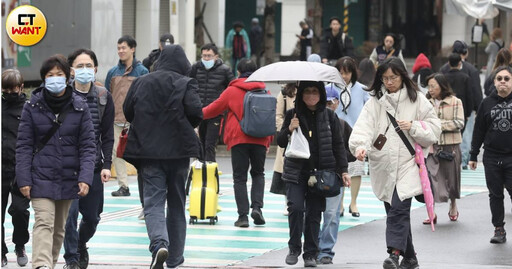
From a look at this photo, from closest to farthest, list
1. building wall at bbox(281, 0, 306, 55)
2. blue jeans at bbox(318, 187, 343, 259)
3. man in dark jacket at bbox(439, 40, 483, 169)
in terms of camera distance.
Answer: blue jeans at bbox(318, 187, 343, 259), man in dark jacket at bbox(439, 40, 483, 169), building wall at bbox(281, 0, 306, 55)

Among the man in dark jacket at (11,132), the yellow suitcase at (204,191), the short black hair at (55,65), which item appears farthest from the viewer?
the yellow suitcase at (204,191)

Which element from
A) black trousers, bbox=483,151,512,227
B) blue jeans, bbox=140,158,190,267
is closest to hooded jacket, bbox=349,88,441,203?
blue jeans, bbox=140,158,190,267

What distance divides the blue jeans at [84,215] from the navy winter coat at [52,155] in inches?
35.2

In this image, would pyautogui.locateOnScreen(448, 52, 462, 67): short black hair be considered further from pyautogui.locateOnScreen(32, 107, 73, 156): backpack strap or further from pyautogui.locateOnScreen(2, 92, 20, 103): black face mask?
pyautogui.locateOnScreen(32, 107, 73, 156): backpack strap

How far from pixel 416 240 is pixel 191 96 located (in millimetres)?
3971

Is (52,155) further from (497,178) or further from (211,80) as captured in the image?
(211,80)

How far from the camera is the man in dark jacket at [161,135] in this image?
10.2 m

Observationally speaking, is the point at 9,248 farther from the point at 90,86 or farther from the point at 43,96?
the point at 43,96

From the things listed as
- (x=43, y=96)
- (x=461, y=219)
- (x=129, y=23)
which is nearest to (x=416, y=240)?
(x=461, y=219)

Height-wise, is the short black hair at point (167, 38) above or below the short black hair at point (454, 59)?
above

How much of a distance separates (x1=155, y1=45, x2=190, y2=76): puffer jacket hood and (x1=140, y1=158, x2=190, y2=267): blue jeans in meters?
0.76

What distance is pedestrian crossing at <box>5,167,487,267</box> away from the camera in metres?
12.0

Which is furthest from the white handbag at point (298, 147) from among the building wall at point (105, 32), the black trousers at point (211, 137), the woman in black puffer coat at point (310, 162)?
the building wall at point (105, 32)

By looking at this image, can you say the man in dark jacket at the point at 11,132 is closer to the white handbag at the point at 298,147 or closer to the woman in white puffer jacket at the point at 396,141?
the white handbag at the point at 298,147
